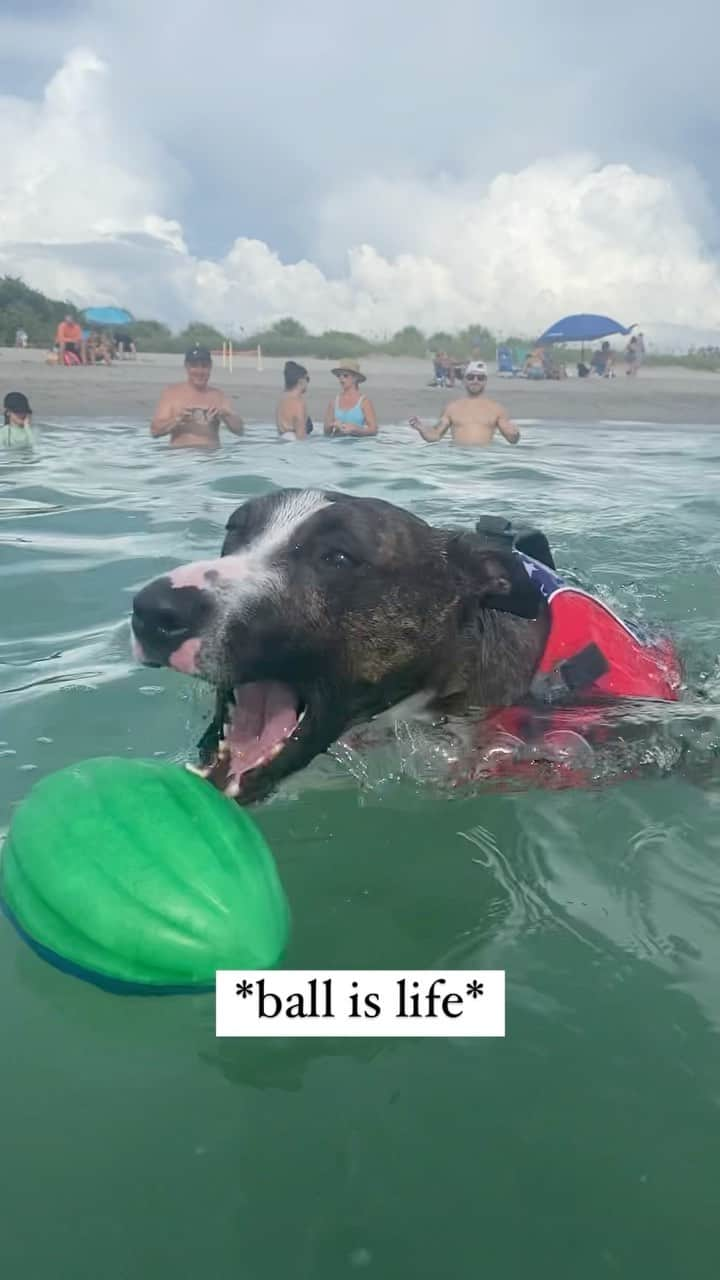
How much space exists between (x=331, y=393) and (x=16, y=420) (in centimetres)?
1028

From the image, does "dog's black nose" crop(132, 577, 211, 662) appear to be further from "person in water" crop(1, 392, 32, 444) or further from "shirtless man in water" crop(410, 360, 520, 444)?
"shirtless man in water" crop(410, 360, 520, 444)

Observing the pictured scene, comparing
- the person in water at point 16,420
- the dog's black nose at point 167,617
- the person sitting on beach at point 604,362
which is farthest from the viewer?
the person sitting on beach at point 604,362

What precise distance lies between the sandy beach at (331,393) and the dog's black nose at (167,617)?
14.3 meters

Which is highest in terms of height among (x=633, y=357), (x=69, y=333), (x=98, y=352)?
(x=633, y=357)

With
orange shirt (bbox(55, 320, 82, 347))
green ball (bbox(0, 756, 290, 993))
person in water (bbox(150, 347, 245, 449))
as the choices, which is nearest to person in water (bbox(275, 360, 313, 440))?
person in water (bbox(150, 347, 245, 449))

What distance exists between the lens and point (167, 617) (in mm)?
2715

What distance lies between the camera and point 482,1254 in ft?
5.97

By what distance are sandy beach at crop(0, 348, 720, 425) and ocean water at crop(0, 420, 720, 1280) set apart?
14300mm

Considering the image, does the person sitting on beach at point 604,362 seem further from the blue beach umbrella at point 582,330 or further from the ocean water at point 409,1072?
the ocean water at point 409,1072

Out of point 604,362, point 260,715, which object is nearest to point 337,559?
point 260,715

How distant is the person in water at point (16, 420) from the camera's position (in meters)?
11.8

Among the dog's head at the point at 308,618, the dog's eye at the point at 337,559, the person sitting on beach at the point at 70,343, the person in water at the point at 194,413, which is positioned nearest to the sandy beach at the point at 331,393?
the person sitting on beach at the point at 70,343

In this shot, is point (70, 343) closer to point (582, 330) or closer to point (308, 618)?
point (582, 330)

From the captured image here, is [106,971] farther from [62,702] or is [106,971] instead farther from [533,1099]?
[62,702]
